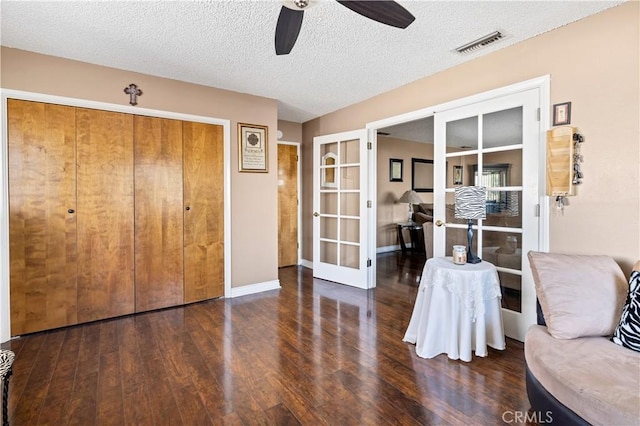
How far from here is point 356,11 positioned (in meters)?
1.70

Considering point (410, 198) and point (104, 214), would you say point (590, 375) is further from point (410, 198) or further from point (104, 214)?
point (410, 198)

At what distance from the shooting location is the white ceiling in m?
2.08

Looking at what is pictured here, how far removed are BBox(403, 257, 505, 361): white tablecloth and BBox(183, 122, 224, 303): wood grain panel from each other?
238 centimetres

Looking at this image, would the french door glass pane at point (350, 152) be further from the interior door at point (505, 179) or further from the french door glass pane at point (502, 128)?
the french door glass pane at point (502, 128)

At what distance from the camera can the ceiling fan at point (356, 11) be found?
64.0 inches

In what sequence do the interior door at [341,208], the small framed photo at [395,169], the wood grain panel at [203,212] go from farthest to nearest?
the small framed photo at [395,169] → the interior door at [341,208] → the wood grain panel at [203,212]

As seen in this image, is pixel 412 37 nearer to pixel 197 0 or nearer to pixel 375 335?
pixel 197 0

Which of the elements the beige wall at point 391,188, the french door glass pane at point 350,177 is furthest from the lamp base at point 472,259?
the beige wall at point 391,188

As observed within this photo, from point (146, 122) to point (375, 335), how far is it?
9.99 feet

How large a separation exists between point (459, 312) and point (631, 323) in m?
0.90

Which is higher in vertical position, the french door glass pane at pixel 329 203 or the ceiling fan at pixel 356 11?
the ceiling fan at pixel 356 11

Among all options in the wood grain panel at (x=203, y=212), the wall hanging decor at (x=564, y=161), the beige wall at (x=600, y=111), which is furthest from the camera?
the wood grain panel at (x=203, y=212)

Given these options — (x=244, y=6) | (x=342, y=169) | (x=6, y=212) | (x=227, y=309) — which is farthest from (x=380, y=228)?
(x=6, y=212)

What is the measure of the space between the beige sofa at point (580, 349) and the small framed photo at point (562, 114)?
40.3 inches
